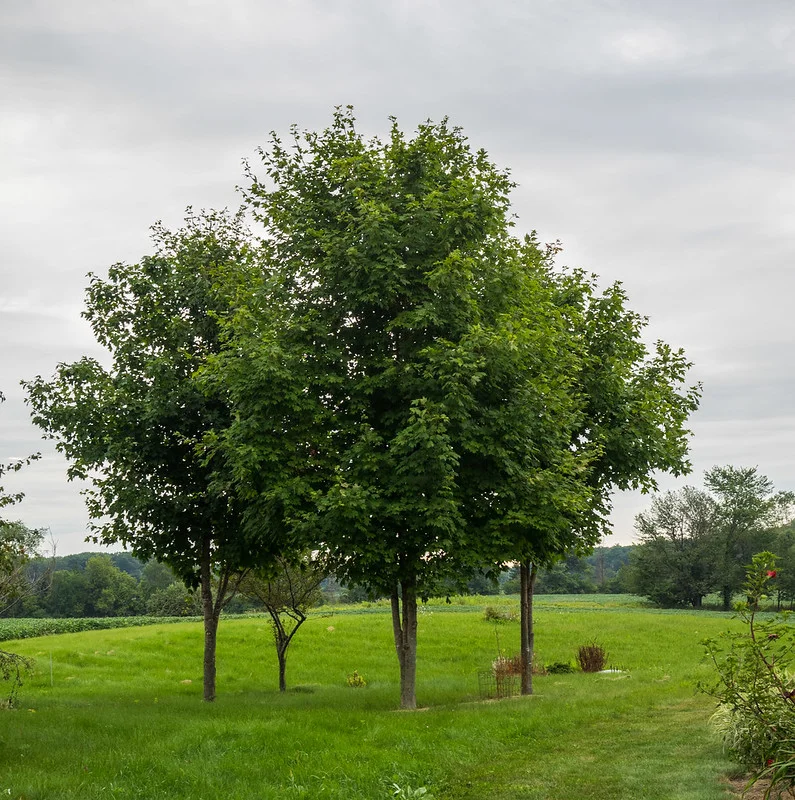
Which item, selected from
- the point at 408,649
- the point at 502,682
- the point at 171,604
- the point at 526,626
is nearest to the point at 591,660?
the point at 526,626

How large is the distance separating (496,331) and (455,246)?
2.21 metres

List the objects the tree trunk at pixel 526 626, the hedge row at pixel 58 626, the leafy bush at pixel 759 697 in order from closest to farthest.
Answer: the leafy bush at pixel 759 697, the tree trunk at pixel 526 626, the hedge row at pixel 58 626

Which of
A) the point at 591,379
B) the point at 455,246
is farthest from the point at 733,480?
the point at 455,246

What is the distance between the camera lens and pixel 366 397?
61.4 feet

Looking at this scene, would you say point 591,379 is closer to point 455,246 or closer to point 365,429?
point 455,246

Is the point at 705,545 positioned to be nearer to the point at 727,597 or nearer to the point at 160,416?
the point at 727,597

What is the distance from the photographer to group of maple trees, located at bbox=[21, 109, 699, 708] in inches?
674

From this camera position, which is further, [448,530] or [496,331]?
[496,331]

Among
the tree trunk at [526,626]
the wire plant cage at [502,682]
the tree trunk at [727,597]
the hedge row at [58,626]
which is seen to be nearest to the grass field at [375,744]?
the wire plant cage at [502,682]

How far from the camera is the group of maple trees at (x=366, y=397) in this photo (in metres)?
17.1

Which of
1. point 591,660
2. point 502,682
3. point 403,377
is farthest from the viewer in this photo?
point 591,660

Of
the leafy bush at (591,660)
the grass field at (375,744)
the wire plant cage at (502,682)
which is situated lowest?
the leafy bush at (591,660)

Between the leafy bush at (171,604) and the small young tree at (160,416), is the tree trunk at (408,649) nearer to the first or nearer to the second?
the small young tree at (160,416)

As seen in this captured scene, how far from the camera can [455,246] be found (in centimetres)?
1872
